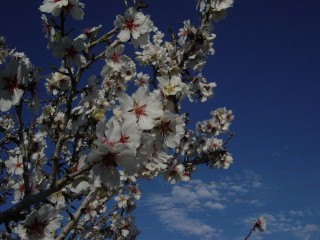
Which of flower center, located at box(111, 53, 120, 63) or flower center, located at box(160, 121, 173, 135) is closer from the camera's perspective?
flower center, located at box(160, 121, 173, 135)

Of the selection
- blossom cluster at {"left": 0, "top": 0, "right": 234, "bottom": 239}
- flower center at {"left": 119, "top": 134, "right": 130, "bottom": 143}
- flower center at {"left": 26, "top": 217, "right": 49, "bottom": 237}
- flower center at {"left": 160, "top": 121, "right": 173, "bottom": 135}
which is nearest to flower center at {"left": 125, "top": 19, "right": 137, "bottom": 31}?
blossom cluster at {"left": 0, "top": 0, "right": 234, "bottom": 239}

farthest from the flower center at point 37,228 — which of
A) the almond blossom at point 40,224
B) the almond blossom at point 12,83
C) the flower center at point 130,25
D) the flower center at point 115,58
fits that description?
the flower center at point 130,25

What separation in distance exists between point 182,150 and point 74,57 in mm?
4412

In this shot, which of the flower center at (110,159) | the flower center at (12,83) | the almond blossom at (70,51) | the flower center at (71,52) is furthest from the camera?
the flower center at (71,52)

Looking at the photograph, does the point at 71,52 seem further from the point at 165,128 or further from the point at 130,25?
the point at 165,128

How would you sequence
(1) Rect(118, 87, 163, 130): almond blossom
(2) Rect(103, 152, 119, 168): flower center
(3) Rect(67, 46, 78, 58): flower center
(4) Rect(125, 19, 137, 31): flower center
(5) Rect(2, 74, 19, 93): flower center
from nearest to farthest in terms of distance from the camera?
(2) Rect(103, 152, 119, 168): flower center < (1) Rect(118, 87, 163, 130): almond blossom < (5) Rect(2, 74, 19, 93): flower center < (3) Rect(67, 46, 78, 58): flower center < (4) Rect(125, 19, 137, 31): flower center

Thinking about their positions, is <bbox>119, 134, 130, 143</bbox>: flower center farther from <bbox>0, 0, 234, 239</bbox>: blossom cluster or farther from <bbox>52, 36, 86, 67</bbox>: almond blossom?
<bbox>52, 36, 86, 67</bbox>: almond blossom

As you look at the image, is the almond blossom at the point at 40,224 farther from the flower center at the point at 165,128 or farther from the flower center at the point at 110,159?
the flower center at the point at 165,128

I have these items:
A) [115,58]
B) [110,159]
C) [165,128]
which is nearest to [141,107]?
[165,128]

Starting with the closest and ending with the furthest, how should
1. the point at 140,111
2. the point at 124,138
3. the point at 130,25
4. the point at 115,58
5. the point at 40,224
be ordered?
1. the point at 124,138
2. the point at 140,111
3. the point at 40,224
4. the point at 130,25
5. the point at 115,58

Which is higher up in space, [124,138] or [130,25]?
[130,25]

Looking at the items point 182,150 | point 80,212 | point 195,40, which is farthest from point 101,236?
point 195,40

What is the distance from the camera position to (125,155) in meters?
2.43

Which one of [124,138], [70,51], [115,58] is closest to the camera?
[124,138]
